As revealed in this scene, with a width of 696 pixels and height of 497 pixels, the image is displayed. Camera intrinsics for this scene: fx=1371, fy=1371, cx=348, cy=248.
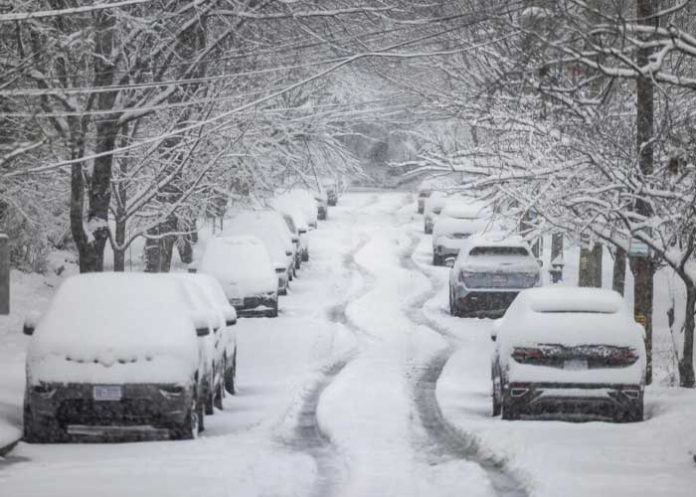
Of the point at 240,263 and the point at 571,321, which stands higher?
the point at 571,321

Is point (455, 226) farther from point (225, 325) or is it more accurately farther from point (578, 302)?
point (578, 302)

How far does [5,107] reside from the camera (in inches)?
805

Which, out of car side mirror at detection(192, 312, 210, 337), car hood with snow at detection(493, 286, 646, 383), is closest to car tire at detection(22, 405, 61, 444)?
car side mirror at detection(192, 312, 210, 337)

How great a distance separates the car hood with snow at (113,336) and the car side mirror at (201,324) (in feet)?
0.31

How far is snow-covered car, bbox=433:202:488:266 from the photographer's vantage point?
4466cm

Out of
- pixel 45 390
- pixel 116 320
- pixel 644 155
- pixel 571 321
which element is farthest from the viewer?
pixel 644 155

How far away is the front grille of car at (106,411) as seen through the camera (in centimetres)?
1352

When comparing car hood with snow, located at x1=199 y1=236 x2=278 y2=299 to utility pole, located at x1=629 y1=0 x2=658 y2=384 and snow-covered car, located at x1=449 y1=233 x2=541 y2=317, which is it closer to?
snow-covered car, located at x1=449 y1=233 x2=541 y2=317

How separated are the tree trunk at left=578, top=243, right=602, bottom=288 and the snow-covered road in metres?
3.26

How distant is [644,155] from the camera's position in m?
18.2

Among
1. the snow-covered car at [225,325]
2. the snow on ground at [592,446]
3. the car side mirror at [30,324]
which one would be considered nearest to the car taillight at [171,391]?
the car side mirror at [30,324]

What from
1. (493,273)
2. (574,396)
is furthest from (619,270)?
(574,396)

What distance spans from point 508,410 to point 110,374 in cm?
478

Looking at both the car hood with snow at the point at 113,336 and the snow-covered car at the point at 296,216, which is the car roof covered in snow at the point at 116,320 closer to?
the car hood with snow at the point at 113,336
